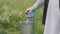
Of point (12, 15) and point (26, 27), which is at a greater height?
point (12, 15)

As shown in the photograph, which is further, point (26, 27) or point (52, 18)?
point (26, 27)

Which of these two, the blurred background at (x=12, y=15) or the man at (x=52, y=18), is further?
the blurred background at (x=12, y=15)

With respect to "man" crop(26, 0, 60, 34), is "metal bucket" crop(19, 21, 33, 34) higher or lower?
lower

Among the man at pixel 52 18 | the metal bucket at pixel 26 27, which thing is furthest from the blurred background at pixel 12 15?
the man at pixel 52 18

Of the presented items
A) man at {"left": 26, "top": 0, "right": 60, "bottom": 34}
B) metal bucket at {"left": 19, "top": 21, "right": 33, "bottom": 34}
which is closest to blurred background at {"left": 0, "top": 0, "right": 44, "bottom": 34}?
metal bucket at {"left": 19, "top": 21, "right": 33, "bottom": 34}

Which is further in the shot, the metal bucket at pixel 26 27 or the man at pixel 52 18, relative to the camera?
the metal bucket at pixel 26 27

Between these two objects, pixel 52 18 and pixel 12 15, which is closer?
pixel 52 18

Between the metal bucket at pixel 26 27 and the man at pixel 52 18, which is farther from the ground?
the man at pixel 52 18

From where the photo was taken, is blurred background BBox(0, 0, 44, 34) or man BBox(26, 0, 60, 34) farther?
blurred background BBox(0, 0, 44, 34)

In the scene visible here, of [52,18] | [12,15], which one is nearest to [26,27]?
[12,15]

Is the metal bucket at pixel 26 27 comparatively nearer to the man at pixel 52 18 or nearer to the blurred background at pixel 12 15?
the blurred background at pixel 12 15

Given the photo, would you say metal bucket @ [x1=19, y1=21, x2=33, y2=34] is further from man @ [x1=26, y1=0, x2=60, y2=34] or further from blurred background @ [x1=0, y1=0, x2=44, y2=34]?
man @ [x1=26, y1=0, x2=60, y2=34]

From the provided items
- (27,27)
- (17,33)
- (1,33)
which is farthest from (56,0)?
(1,33)

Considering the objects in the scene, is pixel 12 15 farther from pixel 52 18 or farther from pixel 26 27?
pixel 52 18
